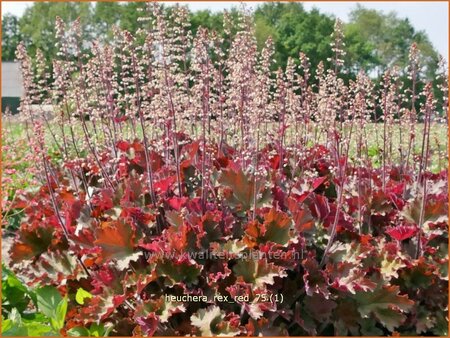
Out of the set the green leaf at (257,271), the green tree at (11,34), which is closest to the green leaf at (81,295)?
the green leaf at (257,271)

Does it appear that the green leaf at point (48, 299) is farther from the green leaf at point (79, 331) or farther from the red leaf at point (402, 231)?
the red leaf at point (402, 231)

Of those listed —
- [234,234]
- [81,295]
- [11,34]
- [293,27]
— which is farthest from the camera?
[11,34]

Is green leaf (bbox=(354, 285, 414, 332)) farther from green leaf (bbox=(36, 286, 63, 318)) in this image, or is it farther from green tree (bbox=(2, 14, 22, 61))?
green tree (bbox=(2, 14, 22, 61))

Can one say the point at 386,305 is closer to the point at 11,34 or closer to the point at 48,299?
the point at 48,299

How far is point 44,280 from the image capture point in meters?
3.28

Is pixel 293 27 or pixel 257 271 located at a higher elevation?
pixel 293 27

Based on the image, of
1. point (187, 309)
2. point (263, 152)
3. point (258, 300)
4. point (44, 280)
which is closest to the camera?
point (258, 300)

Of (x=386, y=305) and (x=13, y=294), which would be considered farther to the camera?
(x=13, y=294)

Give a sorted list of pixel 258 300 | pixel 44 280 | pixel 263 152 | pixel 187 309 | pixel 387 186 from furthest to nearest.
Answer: pixel 263 152 → pixel 387 186 → pixel 44 280 → pixel 187 309 → pixel 258 300

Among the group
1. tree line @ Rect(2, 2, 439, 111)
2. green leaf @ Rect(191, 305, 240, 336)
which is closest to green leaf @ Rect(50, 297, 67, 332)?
green leaf @ Rect(191, 305, 240, 336)

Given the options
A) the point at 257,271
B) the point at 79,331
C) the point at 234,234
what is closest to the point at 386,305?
the point at 257,271

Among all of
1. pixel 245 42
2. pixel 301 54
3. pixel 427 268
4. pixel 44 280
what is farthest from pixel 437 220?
pixel 44 280

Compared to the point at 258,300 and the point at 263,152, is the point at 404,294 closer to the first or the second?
the point at 258,300

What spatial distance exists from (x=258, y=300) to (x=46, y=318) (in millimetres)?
1342
